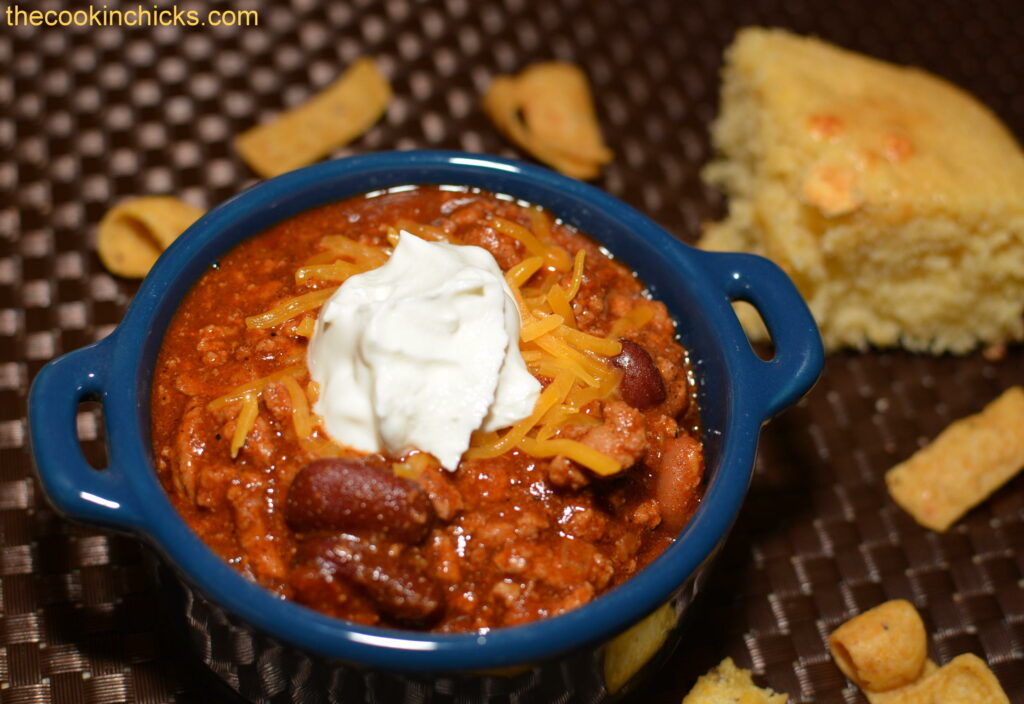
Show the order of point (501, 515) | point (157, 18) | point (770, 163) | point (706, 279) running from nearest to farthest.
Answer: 1. point (501, 515)
2. point (706, 279)
3. point (770, 163)
4. point (157, 18)

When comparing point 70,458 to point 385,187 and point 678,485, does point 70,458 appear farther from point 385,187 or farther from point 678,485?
point 678,485

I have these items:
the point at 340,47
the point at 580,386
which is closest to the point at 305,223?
the point at 580,386

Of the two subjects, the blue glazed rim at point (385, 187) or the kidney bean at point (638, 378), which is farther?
the kidney bean at point (638, 378)

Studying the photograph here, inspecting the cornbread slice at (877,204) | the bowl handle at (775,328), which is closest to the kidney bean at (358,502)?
the bowl handle at (775,328)

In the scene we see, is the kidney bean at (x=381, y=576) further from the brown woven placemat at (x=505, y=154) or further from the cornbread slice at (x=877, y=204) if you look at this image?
the cornbread slice at (x=877, y=204)

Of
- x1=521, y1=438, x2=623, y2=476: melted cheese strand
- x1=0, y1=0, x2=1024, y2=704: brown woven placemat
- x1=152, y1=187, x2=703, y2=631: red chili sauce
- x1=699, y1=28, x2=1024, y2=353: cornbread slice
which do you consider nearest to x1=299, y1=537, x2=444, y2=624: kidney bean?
x1=152, y1=187, x2=703, y2=631: red chili sauce

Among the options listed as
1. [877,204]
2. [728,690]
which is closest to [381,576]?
[728,690]

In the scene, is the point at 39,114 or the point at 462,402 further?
the point at 39,114

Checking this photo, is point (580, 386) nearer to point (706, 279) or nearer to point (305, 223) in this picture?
point (706, 279)
